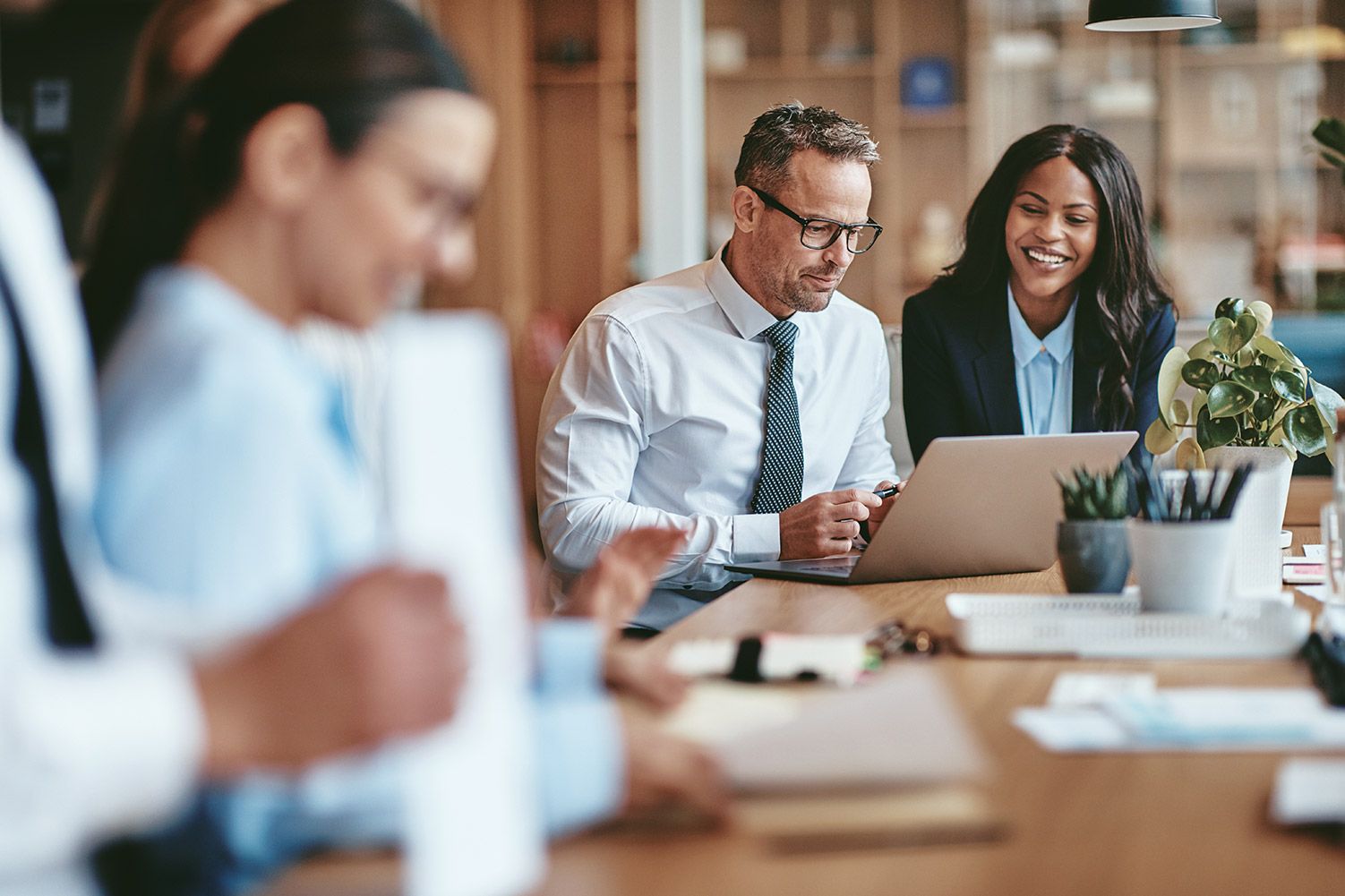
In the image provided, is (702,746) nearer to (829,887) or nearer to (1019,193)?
(829,887)

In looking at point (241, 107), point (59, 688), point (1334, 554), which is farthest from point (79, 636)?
point (1334, 554)

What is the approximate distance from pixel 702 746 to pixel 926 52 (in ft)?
20.3

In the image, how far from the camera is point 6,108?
397 centimetres

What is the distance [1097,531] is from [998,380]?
1.06 m

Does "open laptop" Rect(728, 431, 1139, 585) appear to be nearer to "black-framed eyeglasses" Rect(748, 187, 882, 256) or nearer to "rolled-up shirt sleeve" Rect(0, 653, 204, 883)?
"black-framed eyeglasses" Rect(748, 187, 882, 256)

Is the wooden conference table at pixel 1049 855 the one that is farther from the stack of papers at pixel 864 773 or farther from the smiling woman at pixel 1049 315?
the smiling woman at pixel 1049 315

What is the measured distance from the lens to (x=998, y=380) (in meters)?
2.58

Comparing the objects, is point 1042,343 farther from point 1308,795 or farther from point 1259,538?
point 1308,795

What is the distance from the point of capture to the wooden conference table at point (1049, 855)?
30.1 inches

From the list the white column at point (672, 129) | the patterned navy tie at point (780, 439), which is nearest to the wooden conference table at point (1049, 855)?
the patterned navy tie at point (780, 439)

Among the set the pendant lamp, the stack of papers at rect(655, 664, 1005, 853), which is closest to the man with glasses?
the pendant lamp

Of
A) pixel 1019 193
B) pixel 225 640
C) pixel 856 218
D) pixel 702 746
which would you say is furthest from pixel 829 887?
pixel 1019 193

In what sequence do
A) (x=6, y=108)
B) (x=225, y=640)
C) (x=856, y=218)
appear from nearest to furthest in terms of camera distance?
(x=225, y=640) → (x=856, y=218) → (x=6, y=108)

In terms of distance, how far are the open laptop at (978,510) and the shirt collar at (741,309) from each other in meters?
0.65
